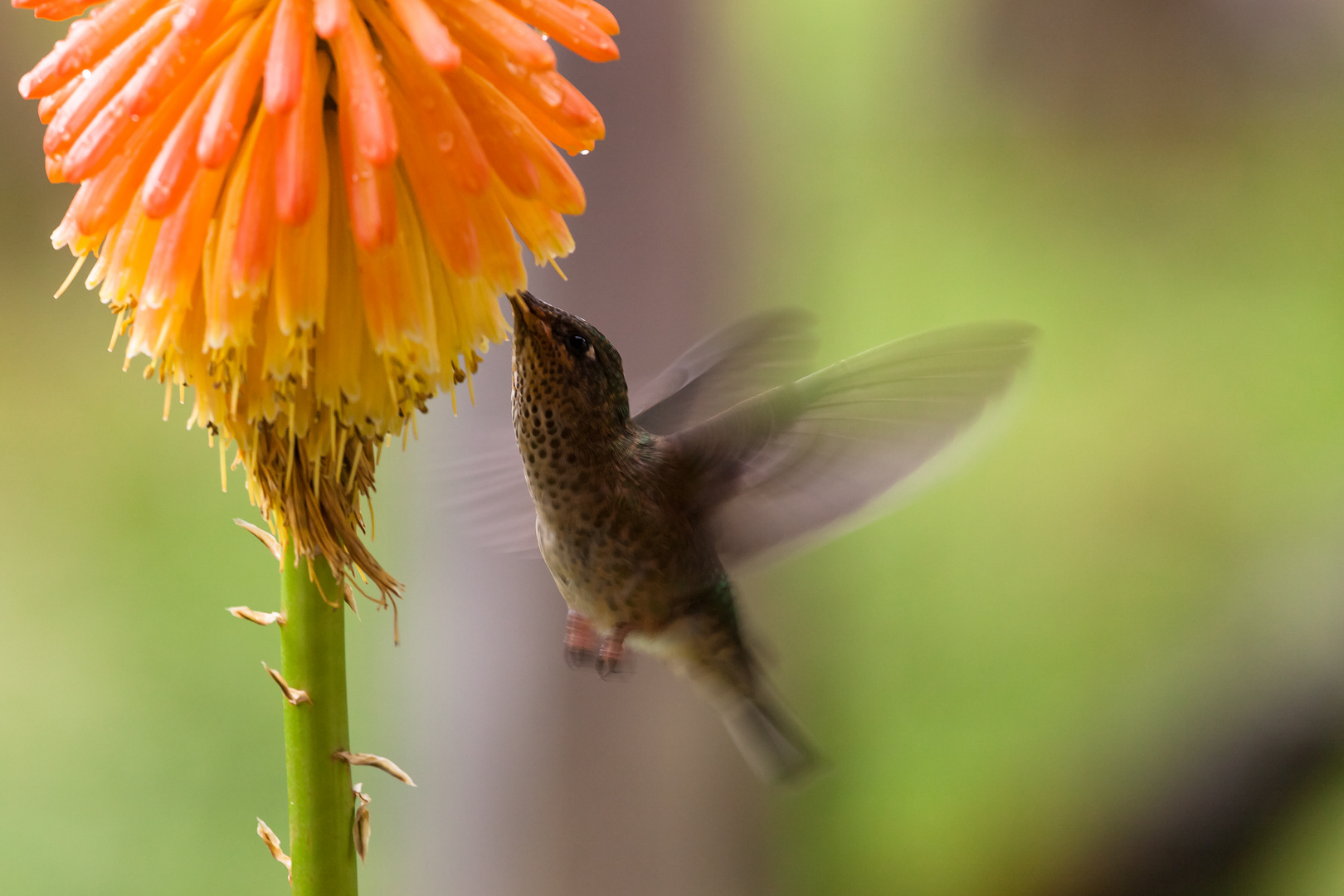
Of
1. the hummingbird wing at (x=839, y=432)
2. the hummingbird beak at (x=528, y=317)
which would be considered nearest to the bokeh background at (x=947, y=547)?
the hummingbird wing at (x=839, y=432)

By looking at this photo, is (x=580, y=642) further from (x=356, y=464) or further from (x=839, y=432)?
(x=356, y=464)

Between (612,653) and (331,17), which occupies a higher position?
(331,17)

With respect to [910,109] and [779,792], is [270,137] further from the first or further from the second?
[910,109]

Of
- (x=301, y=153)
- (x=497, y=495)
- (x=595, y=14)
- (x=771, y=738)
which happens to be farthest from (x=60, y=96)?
(x=771, y=738)

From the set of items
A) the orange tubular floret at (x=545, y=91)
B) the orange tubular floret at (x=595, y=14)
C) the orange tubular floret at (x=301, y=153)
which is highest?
the orange tubular floret at (x=595, y=14)

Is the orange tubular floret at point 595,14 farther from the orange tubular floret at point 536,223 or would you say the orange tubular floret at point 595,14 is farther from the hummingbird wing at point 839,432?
the hummingbird wing at point 839,432

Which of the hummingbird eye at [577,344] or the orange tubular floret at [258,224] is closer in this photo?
the orange tubular floret at [258,224]

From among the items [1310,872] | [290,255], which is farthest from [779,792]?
[290,255]
